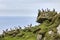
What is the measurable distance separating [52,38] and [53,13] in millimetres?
15251

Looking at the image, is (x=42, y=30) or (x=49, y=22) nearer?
(x=42, y=30)

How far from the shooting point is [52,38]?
230 ft

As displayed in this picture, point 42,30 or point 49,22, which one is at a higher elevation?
point 49,22

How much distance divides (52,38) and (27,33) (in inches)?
632

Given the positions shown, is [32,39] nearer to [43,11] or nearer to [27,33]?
[27,33]

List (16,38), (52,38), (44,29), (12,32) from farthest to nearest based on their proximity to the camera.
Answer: (12,32)
(16,38)
(44,29)
(52,38)

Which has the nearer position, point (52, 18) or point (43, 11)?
point (52, 18)

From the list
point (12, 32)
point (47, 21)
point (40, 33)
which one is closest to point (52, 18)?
point (47, 21)

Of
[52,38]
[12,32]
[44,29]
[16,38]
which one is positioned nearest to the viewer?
[52,38]

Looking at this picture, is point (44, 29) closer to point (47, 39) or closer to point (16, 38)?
point (47, 39)

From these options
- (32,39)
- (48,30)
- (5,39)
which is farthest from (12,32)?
(48,30)

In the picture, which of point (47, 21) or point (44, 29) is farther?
point (47, 21)

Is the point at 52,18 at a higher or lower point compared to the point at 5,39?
higher

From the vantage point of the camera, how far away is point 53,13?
8375cm
